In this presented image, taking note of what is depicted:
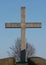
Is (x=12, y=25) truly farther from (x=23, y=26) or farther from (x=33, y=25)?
(x=33, y=25)

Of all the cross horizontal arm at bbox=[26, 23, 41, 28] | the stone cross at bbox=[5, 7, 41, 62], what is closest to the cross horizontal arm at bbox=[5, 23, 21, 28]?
the stone cross at bbox=[5, 7, 41, 62]

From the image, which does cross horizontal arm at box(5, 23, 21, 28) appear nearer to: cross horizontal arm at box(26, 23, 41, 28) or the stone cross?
the stone cross

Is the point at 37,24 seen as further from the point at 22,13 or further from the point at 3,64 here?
the point at 3,64

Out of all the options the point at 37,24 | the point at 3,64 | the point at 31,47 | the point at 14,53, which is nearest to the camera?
the point at 3,64

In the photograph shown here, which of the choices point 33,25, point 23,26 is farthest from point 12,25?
point 33,25

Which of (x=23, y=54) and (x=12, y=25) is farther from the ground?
(x=12, y=25)

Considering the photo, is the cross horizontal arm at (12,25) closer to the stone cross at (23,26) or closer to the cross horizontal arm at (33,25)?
the stone cross at (23,26)

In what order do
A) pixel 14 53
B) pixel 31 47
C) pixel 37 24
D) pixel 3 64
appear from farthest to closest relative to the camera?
pixel 31 47
pixel 14 53
pixel 37 24
pixel 3 64

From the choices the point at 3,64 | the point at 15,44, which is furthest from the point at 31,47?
the point at 3,64

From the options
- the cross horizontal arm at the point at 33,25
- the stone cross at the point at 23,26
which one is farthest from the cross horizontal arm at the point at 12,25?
the cross horizontal arm at the point at 33,25

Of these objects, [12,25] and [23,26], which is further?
[23,26]

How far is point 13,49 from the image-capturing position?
4475 cm

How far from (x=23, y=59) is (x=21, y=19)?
2825 mm

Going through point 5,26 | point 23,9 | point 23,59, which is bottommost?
point 23,59
